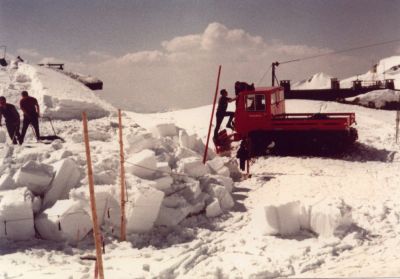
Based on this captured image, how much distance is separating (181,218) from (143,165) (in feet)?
4.34

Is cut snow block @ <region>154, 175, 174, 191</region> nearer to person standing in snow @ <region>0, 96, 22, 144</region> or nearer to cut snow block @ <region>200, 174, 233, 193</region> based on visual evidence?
cut snow block @ <region>200, 174, 233, 193</region>

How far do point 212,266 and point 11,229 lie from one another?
323 centimetres

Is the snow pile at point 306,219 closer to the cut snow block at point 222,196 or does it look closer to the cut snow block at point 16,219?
the cut snow block at point 222,196

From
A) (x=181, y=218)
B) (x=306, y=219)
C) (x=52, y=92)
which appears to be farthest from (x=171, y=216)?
(x=52, y=92)

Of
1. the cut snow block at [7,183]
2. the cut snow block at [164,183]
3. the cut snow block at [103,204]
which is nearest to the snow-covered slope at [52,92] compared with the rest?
the cut snow block at [7,183]

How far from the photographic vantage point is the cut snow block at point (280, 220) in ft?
25.4

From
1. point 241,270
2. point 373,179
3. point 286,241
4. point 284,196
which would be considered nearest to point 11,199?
point 241,270

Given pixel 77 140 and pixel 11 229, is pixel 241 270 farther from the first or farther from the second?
pixel 77 140

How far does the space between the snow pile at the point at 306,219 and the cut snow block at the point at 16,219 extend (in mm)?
3939

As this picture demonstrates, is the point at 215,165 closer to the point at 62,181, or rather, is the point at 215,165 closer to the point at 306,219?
the point at 306,219

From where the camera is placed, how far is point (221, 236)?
7.83m

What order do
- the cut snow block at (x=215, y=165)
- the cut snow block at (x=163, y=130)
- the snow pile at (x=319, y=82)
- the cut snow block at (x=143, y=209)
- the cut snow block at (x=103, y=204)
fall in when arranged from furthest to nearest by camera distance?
the snow pile at (x=319, y=82), the cut snow block at (x=163, y=130), the cut snow block at (x=215, y=165), the cut snow block at (x=103, y=204), the cut snow block at (x=143, y=209)

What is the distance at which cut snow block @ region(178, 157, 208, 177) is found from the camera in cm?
959

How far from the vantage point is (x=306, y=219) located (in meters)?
7.92
